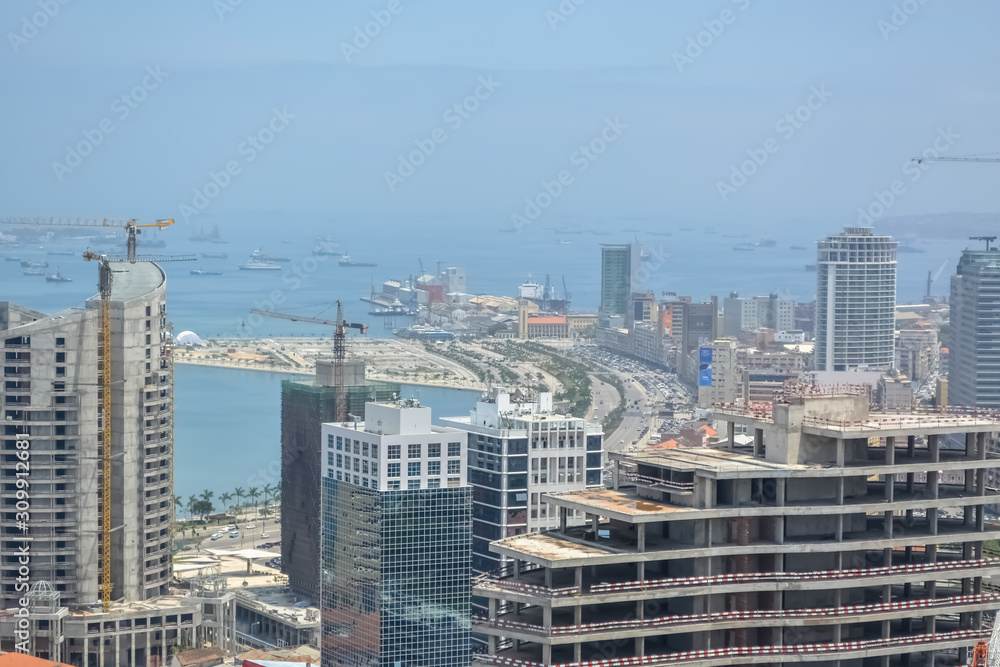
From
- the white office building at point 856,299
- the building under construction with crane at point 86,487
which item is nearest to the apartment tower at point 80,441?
the building under construction with crane at point 86,487

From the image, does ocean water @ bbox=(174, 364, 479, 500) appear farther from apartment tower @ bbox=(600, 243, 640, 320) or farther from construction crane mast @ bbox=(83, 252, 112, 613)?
apartment tower @ bbox=(600, 243, 640, 320)

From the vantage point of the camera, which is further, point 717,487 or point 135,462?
point 135,462

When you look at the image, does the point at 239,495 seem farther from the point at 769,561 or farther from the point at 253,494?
the point at 769,561

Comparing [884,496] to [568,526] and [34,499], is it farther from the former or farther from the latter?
[34,499]

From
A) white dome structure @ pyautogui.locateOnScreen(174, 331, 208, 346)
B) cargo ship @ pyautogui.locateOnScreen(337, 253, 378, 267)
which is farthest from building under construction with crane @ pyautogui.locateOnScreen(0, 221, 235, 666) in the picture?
cargo ship @ pyautogui.locateOnScreen(337, 253, 378, 267)

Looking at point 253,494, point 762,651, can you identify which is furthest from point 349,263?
point 762,651

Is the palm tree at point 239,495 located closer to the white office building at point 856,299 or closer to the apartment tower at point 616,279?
the white office building at point 856,299

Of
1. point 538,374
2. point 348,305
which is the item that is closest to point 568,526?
point 538,374

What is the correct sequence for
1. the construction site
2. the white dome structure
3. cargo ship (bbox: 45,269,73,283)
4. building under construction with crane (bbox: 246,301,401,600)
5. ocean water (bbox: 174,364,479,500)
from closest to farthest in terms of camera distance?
1. the construction site
2. building under construction with crane (bbox: 246,301,401,600)
3. ocean water (bbox: 174,364,479,500)
4. the white dome structure
5. cargo ship (bbox: 45,269,73,283)
